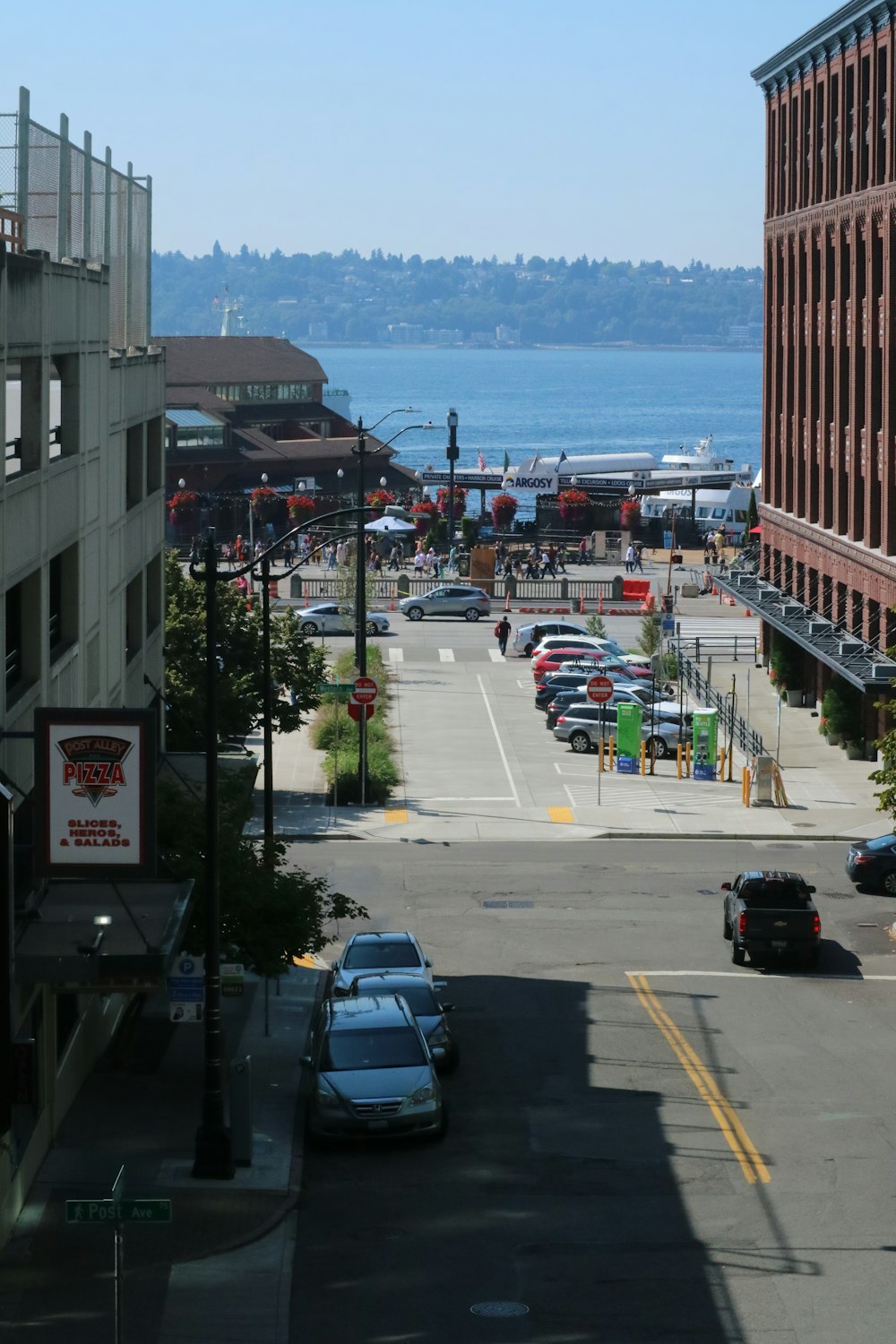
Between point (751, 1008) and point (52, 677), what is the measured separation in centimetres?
1232

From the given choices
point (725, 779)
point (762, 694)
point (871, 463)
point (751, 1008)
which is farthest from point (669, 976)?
point (762, 694)

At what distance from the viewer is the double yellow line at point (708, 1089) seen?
21141 millimetres

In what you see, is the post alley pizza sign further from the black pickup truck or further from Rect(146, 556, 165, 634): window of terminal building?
Rect(146, 556, 165, 634): window of terminal building

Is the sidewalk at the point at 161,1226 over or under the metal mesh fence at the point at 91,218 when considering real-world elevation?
under

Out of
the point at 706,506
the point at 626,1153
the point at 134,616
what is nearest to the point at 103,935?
the point at 626,1153

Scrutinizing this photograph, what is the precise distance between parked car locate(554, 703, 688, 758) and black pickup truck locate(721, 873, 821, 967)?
18.9 m

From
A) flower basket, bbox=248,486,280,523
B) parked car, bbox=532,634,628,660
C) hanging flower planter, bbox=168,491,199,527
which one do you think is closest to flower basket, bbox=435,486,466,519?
flower basket, bbox=248,486,280,523

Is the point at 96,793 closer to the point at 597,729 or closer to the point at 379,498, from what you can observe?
the point at 597,729

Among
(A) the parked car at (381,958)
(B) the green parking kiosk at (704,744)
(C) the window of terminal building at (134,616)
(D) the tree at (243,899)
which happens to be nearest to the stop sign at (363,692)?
(B) the green parking kiosk at (704,744)

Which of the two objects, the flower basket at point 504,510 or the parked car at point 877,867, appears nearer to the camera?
the parked car at point 877,867

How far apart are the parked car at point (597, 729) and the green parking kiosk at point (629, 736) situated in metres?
1.67

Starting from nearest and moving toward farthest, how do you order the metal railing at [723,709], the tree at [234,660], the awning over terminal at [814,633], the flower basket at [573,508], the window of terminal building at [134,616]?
the window of terminal building at [134,616] → the tree at [234,660] → the awning over terminal at [814,633] → the metal railing at [723,709] → the flower basket at [573,508]

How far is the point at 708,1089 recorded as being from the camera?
24.1 m

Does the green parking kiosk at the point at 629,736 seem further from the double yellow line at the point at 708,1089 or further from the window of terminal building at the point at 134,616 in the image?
the window of terminal building at the point at 134,616
